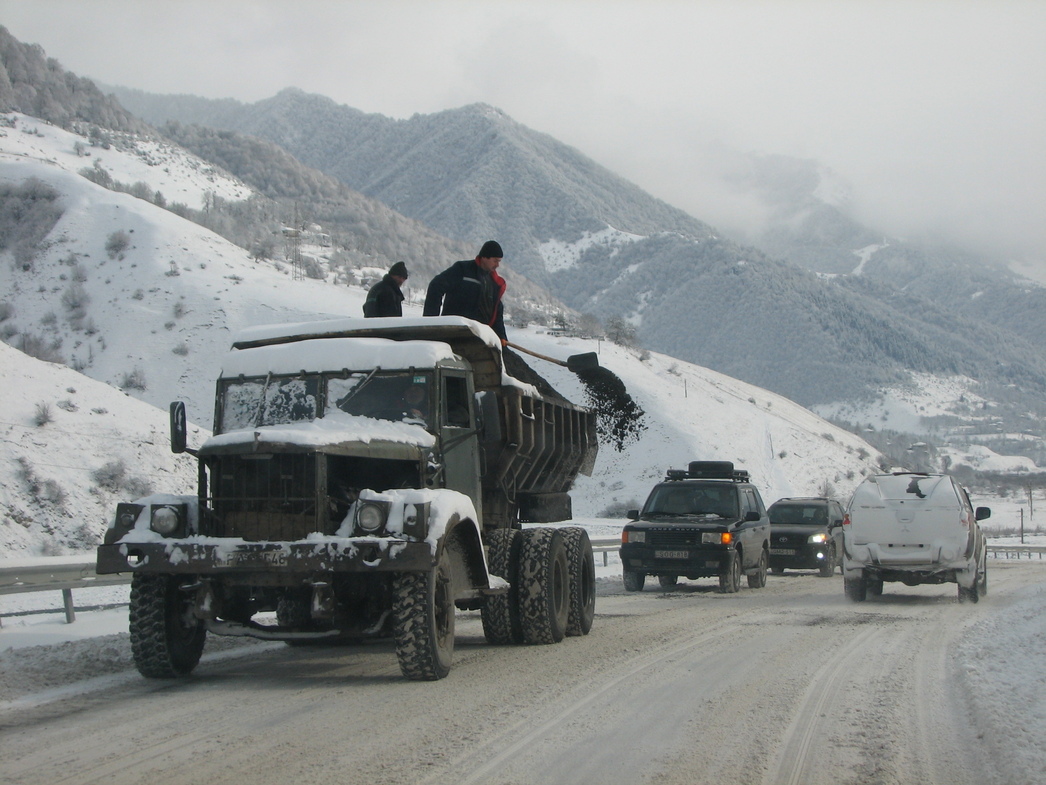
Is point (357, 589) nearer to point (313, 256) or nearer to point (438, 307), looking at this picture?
point (438, 307)

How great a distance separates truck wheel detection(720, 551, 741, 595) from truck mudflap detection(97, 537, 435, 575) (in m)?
10.9

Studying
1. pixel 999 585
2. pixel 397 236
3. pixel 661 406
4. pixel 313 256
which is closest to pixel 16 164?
pixel 313 256

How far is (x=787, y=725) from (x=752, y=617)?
278 inches

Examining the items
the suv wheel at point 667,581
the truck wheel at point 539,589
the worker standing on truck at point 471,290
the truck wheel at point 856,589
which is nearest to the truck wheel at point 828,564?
the suv wheel at point 667,581

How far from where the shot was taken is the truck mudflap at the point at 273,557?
304 inches

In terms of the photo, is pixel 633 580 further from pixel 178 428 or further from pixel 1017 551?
pixel 1017 551

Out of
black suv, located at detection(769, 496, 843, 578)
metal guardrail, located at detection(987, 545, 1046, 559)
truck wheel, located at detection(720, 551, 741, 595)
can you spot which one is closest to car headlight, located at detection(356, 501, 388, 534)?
truck wheel, located at detection(720, 551, 741, 595)

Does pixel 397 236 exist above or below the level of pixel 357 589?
above

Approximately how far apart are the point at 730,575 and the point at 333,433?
1126cm

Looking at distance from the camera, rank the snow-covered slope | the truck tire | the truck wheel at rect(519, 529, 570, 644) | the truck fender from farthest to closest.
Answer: the snow-covered slope → the truck wheel at rect(519, 529, 570, 644) → the truck tire → the truck fender

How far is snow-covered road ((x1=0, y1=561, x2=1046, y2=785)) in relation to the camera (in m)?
5.70

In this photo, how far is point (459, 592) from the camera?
356 inches

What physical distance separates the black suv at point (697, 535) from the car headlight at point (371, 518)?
10784mm

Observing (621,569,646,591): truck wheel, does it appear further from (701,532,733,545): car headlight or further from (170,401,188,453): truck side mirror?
(170,401,188,453): truck side mirror
